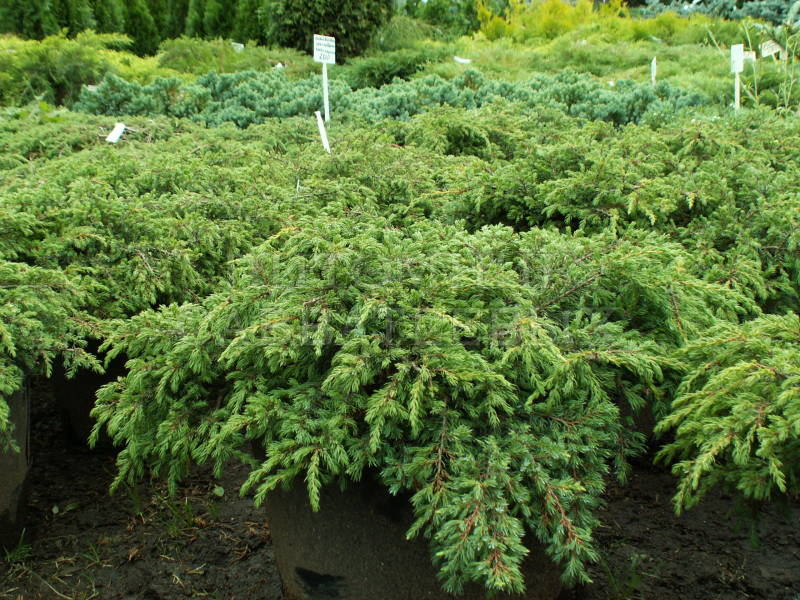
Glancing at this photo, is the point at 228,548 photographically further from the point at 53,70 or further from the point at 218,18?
the point at 218,18

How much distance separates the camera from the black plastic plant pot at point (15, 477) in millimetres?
2156

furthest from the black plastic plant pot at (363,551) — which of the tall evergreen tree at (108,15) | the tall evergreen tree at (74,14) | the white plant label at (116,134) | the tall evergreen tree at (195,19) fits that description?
the tall evergreen tree at (195,19)

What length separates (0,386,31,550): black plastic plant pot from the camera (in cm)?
216

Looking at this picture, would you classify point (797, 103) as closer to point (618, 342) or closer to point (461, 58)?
point (461, 58)

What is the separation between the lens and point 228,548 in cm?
226

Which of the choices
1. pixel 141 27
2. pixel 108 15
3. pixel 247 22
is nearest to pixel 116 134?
pixel 108 15

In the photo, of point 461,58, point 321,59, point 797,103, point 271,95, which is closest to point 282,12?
point 461,58

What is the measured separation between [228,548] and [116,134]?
2827mm

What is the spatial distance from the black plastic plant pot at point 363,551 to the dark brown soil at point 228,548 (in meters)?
0.31

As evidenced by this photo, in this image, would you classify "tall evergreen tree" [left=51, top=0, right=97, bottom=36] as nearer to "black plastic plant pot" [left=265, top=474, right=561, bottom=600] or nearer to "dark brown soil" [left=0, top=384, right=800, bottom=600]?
"dark brown soil" [left=0, top=384, right=800, bottom=600]

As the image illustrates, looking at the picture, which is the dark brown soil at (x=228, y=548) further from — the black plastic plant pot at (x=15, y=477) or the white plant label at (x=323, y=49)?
the white plant label at (x=323, y=49)

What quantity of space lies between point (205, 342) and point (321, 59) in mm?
3012

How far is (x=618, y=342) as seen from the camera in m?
1.68

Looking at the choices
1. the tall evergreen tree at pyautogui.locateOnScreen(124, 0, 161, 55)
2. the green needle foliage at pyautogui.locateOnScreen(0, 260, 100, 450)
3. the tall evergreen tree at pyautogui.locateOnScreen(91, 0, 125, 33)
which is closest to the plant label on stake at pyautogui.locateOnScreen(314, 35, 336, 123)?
the green needle foliage at pyautogui.locateOnScreen(0, 260, 100, 450)
